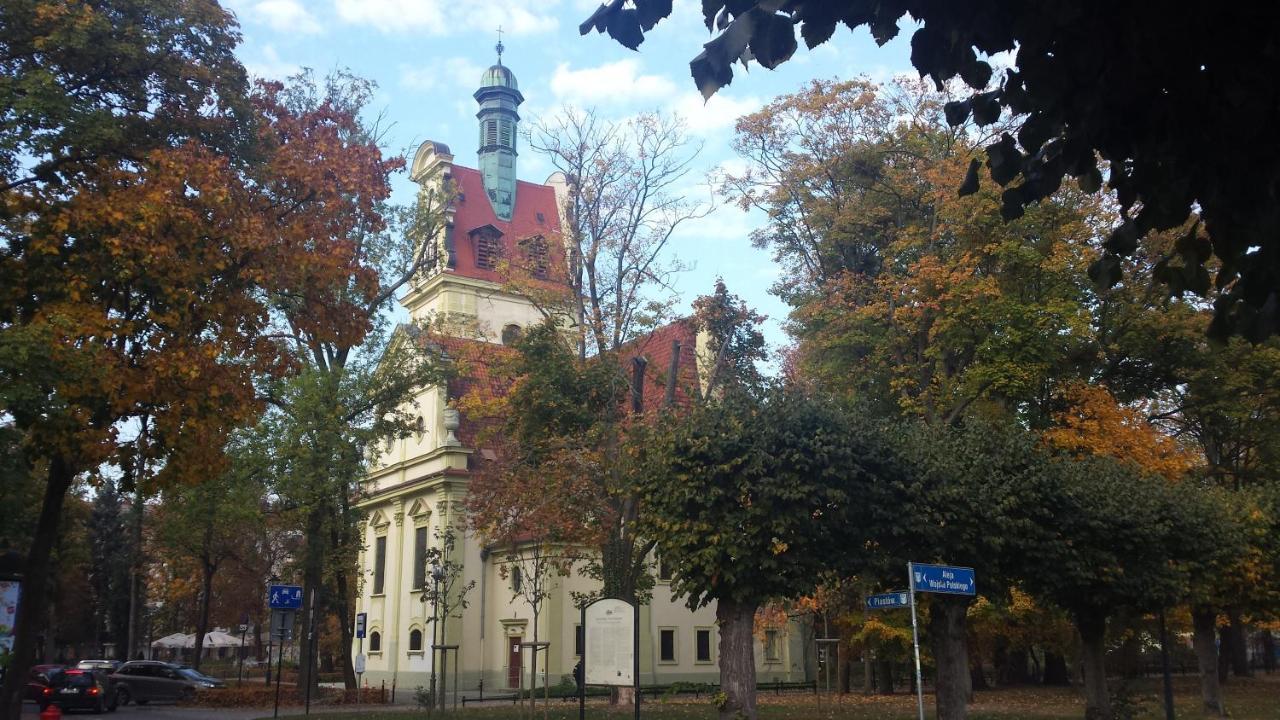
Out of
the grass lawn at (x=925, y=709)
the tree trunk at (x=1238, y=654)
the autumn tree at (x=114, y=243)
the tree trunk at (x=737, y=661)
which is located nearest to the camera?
the autumn tree at (x=114, y=243)

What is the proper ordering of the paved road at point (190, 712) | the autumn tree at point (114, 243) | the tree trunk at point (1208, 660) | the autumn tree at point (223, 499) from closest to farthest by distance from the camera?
the autumn tree at point (114, 243), the tree trunk at point (1208, 660), the paved road at point (190, 712), the autumn tree at point (223, 499)

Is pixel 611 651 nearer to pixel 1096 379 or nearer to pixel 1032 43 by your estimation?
pixel 1032 43

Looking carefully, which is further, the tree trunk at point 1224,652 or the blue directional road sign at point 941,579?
the tree trunk at point 1224,652

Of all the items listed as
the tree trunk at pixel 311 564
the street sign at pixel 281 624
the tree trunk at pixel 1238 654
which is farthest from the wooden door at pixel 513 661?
the tree trunk at pixel 1238 654

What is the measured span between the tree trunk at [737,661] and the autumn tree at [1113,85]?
1293 cm

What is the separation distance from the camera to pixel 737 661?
59.8 feet

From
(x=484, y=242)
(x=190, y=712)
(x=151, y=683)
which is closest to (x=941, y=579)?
(x=190, y=712)

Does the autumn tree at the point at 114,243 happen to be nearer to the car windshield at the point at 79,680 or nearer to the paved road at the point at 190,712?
the paved road at the point at 190,712

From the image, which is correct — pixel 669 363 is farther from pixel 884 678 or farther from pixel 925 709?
pixel 884 678

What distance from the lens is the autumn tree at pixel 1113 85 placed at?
16.2 feet

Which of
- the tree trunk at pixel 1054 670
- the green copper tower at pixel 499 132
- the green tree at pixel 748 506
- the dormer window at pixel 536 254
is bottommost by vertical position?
the tree trunk at pixel 1054 670

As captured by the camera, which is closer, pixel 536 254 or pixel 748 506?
pixel 748 506

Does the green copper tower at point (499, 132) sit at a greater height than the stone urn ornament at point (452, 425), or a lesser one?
greater

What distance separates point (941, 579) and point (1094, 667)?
8.80m
